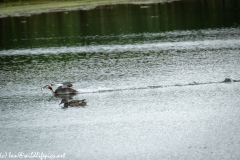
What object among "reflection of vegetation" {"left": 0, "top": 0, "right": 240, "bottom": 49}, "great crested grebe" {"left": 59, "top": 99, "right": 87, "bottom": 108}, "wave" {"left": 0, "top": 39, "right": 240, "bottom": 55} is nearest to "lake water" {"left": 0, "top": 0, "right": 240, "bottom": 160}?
"wave" {"left": 0, "top": 39, "right": 240, "bottom": 55}

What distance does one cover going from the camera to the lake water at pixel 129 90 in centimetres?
1384

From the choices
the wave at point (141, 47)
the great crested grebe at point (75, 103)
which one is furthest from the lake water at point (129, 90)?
the great crested grebe at point (75, 103)

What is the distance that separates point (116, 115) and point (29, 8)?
137ft

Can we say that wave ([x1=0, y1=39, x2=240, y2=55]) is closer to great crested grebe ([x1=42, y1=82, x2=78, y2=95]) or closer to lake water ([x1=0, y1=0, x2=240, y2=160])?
lake water ([x1=0, y1=0, x2=240, y2=160])

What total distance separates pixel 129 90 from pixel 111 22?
884 inches

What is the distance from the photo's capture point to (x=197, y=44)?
29344 mm

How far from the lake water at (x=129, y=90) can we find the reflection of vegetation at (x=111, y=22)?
0.18 meters

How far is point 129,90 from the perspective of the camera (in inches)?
767

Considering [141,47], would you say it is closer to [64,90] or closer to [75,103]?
[64,90]

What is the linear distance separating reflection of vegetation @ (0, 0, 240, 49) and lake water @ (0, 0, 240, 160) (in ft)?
0.58

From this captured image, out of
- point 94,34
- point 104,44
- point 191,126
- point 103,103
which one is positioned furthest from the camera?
point 94,34

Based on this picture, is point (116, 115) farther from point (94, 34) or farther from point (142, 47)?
point (94, 34)

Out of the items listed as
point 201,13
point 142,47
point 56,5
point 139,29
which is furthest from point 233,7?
point 56,5

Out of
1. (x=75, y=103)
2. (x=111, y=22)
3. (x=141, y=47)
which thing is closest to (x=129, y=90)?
(x=75, y=103)
